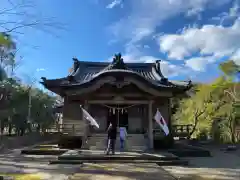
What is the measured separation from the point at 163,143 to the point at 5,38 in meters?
12.1

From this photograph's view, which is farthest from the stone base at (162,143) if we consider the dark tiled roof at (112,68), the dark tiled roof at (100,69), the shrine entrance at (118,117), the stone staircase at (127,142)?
the dark tiled roof at (100,69)

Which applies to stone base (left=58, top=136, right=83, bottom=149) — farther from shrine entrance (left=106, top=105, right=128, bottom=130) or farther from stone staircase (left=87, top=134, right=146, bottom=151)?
shrine entrance (left=106, top=105, right=128, bottom=130)

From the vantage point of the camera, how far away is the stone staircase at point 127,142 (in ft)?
48.3

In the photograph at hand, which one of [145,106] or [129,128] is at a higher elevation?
[145,106]

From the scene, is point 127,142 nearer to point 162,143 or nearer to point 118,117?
point 162,143

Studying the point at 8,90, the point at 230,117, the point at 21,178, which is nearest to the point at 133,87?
the point at 21,178

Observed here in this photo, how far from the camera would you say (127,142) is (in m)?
15.3

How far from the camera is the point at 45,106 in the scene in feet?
94.4

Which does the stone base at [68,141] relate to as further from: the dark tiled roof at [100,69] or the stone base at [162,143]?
the dark tiled roof at [100,69]

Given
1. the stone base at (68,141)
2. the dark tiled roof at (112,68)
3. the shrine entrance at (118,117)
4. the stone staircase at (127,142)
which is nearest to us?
the stone staircase at (127,142)

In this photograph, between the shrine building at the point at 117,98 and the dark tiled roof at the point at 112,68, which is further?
the dark tiled roof at the point at 112,68

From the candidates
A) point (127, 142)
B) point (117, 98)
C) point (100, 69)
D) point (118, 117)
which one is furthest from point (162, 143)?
point (100, 69)

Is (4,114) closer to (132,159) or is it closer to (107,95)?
(107,95)

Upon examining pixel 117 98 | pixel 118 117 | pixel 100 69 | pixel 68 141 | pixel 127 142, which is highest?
pixel 100 69
